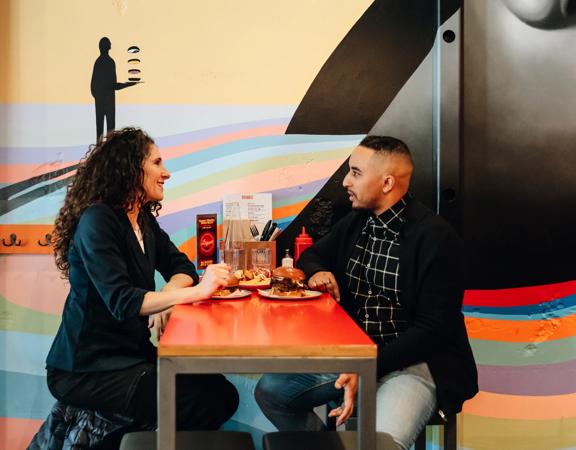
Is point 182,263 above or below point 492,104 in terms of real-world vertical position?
below

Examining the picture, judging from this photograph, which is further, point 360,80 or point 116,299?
point 360,80

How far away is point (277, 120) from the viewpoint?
2.94 meters

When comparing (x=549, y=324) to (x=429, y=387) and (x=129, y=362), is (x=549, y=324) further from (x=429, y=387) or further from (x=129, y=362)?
(x=129, y=362)

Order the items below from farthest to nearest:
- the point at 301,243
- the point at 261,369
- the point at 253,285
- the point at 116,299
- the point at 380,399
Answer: the point at 301,243 → the point at 253,285 → the point at 380,399 → the point at 116,299 → the point at 261,369

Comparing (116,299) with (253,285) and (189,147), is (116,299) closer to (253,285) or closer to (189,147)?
(253,285)

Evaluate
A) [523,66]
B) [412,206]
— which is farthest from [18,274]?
[523,66]

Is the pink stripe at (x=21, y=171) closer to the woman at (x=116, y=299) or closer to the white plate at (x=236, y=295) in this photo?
the woman at (x=116, y=299)

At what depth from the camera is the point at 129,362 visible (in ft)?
6.91

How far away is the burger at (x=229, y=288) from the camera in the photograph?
2.22 m

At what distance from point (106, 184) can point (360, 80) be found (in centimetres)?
135

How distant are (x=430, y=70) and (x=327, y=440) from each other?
6.21 ft

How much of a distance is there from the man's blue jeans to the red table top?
14.4 inches

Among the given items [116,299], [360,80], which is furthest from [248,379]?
[360,80]

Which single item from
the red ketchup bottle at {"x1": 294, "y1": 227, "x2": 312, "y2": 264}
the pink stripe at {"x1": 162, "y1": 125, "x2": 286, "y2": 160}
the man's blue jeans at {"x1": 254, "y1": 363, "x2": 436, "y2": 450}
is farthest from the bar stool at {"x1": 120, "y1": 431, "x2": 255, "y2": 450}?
the pink stripe at {"x1": 162, "y1": 125, "x2": 286, "y2": 160}
